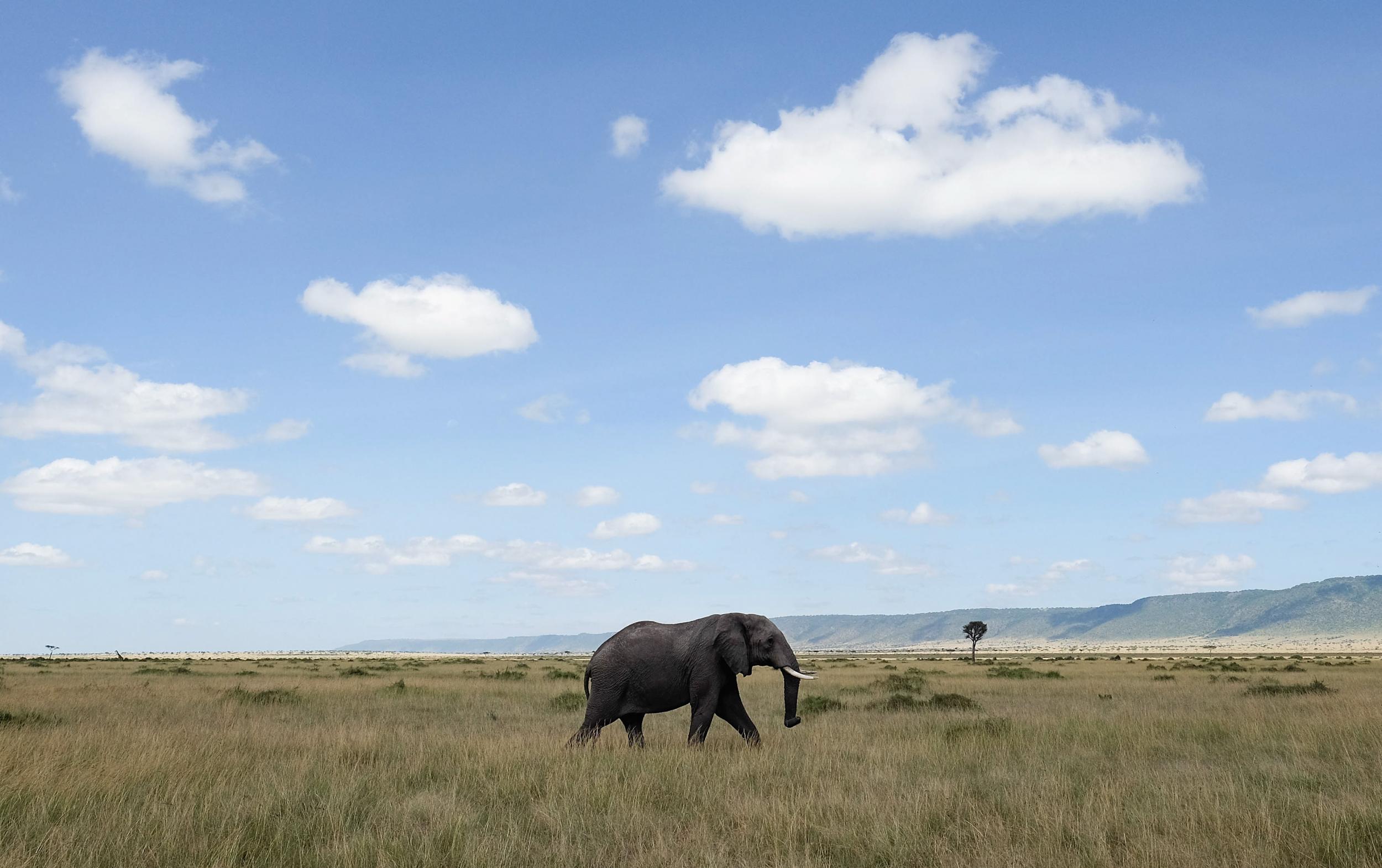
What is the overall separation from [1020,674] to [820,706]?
22138 millimetres

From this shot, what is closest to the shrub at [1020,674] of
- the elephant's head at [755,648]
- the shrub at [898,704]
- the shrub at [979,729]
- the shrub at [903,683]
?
the shrub at [903,683]

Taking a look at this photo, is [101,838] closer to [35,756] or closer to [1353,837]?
[35,756]

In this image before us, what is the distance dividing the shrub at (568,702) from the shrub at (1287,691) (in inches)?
710

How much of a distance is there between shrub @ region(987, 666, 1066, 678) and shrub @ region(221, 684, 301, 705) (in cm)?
2788

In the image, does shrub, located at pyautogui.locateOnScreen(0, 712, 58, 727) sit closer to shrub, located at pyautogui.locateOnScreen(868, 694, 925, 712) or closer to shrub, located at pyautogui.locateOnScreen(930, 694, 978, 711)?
shrub, located at pyautogui.locateOnScreen(868, 694, 925, 712)

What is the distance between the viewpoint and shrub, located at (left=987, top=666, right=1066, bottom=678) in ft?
129

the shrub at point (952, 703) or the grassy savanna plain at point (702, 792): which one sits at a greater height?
the grassy savanna plain at point (702, 792)

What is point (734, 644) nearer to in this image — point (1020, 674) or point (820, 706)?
point (820, 706)

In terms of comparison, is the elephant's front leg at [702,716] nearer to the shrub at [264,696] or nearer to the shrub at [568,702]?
the shrub at [568,702]

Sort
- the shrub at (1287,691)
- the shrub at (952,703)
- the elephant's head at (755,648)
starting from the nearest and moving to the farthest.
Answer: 1. the elephant's head at (755,648)
2. the shrub at (952,703)
3. the shrub at (1287,691)

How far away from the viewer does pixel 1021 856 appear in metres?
6.82

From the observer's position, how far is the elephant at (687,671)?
13.2m

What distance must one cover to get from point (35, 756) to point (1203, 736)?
53.9 feet

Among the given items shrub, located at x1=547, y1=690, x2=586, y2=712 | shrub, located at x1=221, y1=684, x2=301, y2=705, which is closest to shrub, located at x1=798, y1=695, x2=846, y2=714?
shrub, located at x1=547, y1=690, x2=586, y2=712
